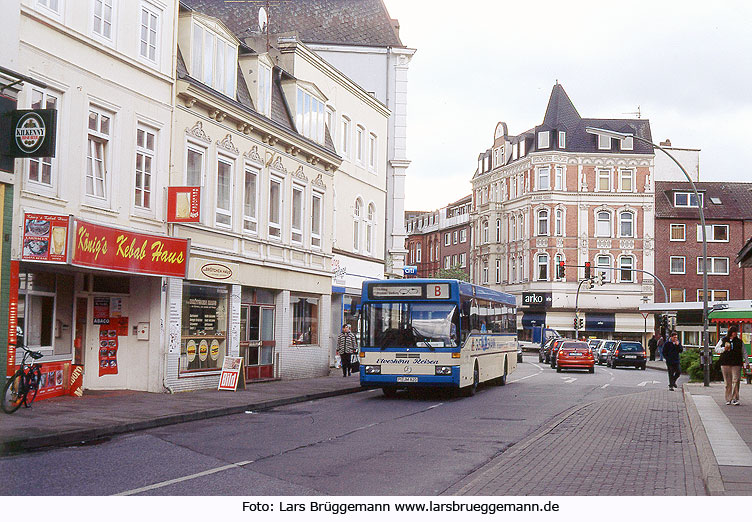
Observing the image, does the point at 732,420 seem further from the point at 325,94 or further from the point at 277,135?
the point at 325,94

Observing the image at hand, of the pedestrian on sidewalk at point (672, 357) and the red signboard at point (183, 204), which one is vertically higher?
the red signboard at point (183, 204)

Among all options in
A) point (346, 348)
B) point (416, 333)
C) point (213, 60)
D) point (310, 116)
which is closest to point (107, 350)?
point (416, 333)

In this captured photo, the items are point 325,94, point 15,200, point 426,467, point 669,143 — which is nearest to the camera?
point 426,467

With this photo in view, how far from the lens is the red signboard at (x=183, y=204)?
21.4 metres

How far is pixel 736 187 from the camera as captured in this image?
82250 mm

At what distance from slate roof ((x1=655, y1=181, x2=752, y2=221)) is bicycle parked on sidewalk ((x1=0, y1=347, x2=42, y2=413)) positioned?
69460 millimetres

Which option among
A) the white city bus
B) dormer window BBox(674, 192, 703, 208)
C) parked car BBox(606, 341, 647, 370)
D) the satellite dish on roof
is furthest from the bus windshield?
dormer window BBox(674, 192, 703, 208)

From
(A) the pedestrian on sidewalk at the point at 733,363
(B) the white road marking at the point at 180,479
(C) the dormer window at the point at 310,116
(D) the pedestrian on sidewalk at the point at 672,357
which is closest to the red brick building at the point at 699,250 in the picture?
(D) the pedestrian on sidewalk at the point at 672,357

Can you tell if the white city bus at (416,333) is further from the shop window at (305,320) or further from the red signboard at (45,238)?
the red signboard at (45,238)

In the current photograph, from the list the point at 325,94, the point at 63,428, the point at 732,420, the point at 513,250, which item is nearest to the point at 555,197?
the point at 513,250

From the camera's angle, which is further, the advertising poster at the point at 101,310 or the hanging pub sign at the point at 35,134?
the advertising poster at the point at 101,310

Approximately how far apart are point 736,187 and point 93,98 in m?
73.6

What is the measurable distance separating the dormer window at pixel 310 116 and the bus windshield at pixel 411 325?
372 inches

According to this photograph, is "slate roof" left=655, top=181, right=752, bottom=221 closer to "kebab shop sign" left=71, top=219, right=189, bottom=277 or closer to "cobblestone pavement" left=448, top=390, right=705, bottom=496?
"cobblestone pavement" left=448, top=390, right=705, bottom=496
